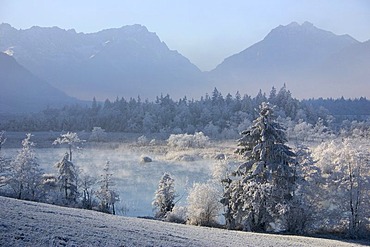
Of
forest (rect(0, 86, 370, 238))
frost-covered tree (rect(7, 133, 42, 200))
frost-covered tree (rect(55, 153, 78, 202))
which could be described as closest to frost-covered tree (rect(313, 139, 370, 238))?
forest (rect(0, 86, 370, 238))

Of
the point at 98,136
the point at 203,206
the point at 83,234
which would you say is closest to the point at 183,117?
the point at 98,136

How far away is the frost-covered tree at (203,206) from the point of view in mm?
37875

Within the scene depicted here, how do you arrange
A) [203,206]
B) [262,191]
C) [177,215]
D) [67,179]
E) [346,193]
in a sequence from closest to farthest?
[262,191] < [203,206] < [346,193] < [177,215] < [67,179]

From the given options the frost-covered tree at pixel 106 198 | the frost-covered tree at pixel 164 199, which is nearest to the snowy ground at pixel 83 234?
the frost-covered tree at pixel 164 199

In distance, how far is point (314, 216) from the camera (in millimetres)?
37781

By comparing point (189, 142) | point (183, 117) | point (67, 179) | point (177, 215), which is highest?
point (183, 117)

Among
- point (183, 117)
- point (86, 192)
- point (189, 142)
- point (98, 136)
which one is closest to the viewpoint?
point (86, 192)

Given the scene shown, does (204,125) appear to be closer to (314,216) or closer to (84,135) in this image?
(84,135)

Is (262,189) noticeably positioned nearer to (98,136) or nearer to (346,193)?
(346,193)

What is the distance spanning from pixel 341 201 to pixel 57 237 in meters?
29.7

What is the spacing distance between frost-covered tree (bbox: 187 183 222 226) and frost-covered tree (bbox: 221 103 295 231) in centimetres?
105

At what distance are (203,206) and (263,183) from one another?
229 inches

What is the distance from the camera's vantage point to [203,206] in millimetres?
38094

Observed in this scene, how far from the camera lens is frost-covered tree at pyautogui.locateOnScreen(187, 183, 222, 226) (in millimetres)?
37875
